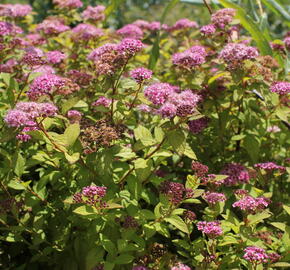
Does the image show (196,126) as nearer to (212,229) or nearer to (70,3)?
(212,229)

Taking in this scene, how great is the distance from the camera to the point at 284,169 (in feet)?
7.48

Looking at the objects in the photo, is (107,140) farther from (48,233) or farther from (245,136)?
(245,136)

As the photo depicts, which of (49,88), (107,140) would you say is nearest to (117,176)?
(107,140)

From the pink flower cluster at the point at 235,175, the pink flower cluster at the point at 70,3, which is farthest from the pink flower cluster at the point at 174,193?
the pink flower cluster at the point at 70,3

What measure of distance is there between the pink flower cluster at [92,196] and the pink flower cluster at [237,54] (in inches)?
40.4

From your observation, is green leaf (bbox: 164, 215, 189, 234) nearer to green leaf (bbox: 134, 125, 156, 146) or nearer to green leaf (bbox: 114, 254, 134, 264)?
green leaf (bbox: 114, 254, 134, 264)

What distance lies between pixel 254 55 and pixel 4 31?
56.5 inches

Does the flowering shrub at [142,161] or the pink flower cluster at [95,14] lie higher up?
the pink flower cluster at [95,14]

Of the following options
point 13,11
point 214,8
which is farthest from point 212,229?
point 13,11

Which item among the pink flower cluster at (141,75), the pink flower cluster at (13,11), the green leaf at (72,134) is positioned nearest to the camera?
the green leaf at (72,134)

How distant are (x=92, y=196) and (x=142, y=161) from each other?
0.91 ft

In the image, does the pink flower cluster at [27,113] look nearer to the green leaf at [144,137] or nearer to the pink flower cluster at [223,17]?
the green leaf at [144,137]

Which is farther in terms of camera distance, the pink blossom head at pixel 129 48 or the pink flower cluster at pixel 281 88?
the pink flower cluster at pixel 281 88

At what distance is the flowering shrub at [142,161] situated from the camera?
186 cm
